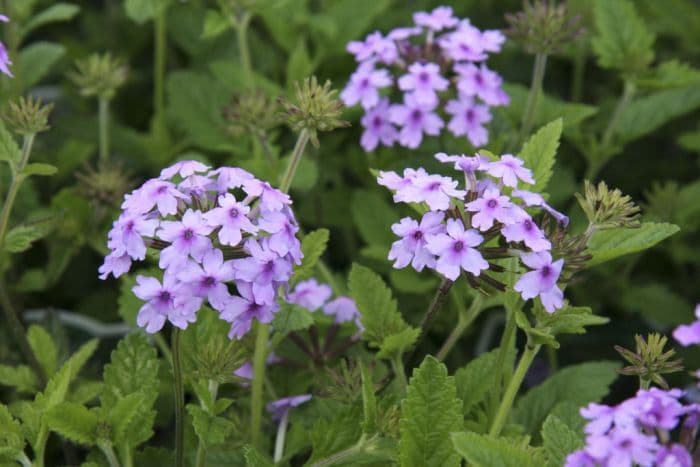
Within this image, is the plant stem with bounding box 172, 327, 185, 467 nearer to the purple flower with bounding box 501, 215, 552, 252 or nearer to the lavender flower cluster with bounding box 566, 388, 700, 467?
the purple flower with bounding box 501, 215, 552, 252

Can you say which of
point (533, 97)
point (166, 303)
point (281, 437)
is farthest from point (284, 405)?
point (533, 97)

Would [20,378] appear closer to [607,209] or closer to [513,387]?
[513,387]

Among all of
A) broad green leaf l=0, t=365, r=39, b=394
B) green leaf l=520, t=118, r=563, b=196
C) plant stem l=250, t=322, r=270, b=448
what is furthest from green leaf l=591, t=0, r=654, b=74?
broad green leaf l=0, t=365, r=39, b=394

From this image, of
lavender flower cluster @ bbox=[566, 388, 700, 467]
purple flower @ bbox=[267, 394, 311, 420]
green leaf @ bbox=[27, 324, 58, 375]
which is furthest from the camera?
green leaf @ bbox=[27, 324, 58, 375]

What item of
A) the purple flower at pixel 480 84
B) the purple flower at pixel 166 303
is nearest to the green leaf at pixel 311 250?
the purple flower at pixel 166 303

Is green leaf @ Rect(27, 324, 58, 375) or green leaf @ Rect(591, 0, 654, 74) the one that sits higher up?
green leaf @ Rect(591, 0, 654, 74)

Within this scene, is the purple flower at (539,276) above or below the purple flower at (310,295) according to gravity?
above

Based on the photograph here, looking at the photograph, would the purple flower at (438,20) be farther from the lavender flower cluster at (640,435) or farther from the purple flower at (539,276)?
the lavender flower cluster at (640,435)
